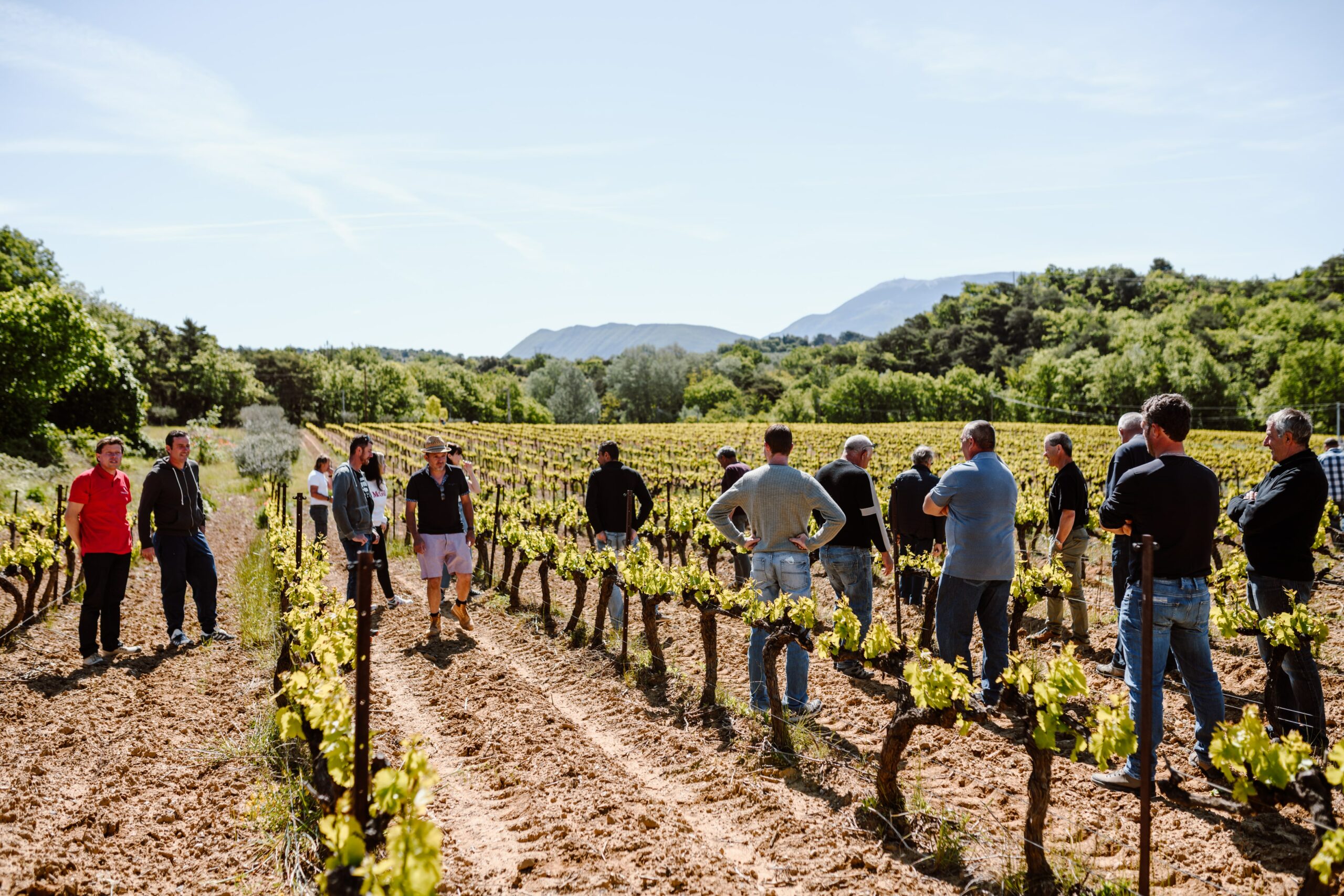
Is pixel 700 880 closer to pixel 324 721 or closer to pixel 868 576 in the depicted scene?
pixel 324 721

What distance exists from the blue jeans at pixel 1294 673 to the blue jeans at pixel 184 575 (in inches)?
288

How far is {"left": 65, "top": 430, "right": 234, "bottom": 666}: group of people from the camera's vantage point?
5664 mm

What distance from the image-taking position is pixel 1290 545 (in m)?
4.08

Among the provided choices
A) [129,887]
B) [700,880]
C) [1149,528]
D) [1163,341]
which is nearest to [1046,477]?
[1149,528]

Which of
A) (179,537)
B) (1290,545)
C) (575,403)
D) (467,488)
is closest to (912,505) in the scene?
(1290,545)

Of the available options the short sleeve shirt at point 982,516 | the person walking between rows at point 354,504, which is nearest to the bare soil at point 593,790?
the short sleeve shirt at point 982,516

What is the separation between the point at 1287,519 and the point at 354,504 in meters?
6.85

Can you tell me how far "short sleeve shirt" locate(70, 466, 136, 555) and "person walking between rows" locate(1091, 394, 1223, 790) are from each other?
21.6 feet

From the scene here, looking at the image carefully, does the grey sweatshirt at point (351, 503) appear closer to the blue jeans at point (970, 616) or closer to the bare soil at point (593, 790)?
the bare soil at point (593, 790)

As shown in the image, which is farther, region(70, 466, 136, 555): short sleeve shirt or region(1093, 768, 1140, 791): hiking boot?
region(70, 466, 136, 555): short sleeve shirt

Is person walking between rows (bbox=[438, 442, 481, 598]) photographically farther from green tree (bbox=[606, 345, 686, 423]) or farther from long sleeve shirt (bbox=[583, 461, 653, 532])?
green tree (bbox=[606, 345, 686, 423])

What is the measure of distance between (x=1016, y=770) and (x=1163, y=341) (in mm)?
78959

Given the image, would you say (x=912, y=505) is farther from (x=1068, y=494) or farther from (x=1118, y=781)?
(x=1118, y=781)

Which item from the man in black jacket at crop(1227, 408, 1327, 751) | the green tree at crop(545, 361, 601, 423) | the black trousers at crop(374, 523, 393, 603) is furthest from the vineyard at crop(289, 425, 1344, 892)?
the green tree at crop(545, 361, 601, 423)
